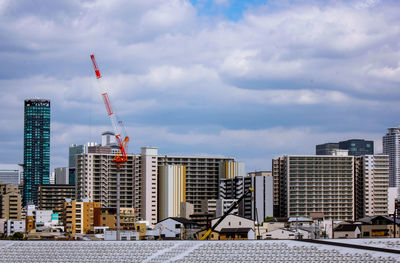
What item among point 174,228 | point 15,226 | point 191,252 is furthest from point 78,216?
point 191,252

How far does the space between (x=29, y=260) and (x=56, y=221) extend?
366 ft

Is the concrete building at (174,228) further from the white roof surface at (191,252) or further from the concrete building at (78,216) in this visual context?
the white roof surface at (191,252)

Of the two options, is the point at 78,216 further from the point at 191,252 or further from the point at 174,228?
the point at 191,252

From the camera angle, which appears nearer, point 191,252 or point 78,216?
point 191,252

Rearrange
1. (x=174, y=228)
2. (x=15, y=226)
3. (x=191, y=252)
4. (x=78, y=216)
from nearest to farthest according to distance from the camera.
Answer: (x=191, y=252) → (x=174, y=228) → (x=78, y=216) → (x=15, y=226)

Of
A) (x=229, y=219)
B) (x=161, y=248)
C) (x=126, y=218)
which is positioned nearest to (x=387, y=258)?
(x=161, y=248)

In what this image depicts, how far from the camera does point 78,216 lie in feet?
568

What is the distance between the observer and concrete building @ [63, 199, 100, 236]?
171 m

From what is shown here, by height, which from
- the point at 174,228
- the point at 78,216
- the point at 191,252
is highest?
the point at 191,252

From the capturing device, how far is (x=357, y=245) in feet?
250

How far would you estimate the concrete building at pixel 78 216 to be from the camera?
171038 millimetres

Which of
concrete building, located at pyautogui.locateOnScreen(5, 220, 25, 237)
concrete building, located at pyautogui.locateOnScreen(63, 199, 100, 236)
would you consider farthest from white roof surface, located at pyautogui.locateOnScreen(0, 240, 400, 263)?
concrete building, located at pyautogui.locateOnScreen(5, 220, 25, 237)

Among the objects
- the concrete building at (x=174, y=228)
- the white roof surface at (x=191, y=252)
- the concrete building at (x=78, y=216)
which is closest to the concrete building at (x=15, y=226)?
the concrete building at (x=78, y=216)

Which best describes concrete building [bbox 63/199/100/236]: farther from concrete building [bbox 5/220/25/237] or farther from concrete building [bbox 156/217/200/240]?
concrete building [bbox 156/217/200/240]
